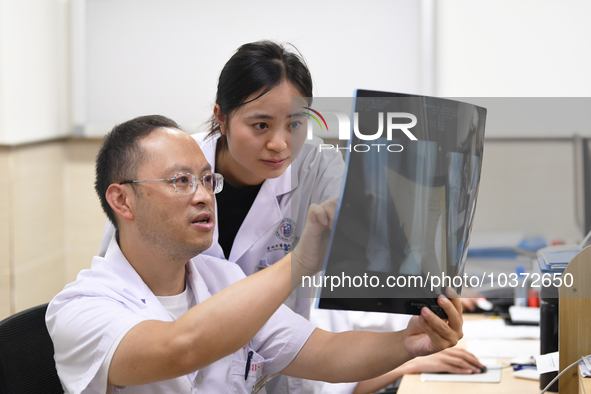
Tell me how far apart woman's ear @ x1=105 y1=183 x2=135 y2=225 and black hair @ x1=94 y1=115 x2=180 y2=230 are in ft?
0.06

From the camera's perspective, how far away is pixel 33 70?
2.47 meters

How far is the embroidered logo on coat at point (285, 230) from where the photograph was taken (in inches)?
55.9

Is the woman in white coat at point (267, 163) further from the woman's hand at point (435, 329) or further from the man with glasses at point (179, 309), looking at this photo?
the woman's hand at point (435, 329)

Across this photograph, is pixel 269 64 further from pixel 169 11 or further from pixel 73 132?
pixel 73 132

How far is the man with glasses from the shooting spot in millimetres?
860

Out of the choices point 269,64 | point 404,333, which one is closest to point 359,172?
point 404,333

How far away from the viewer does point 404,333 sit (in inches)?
42.3

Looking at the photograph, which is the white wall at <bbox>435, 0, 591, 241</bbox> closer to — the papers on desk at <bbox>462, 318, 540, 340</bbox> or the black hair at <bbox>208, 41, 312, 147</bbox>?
the papers on desk at <bbox>462, 318, 540, 340</bbox>

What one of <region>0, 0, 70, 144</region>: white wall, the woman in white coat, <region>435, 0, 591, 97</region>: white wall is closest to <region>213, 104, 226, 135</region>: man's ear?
the woman in white coat

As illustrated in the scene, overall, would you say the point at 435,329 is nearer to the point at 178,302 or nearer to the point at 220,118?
the point at 178,302

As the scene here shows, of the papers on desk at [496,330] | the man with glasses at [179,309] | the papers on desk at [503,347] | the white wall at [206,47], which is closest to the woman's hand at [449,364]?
the papers on desk at [503,347]

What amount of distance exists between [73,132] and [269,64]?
1.76 metres

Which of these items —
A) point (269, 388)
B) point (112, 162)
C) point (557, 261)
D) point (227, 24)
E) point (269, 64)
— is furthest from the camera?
point (227, 24)

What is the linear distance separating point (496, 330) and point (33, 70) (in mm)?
2168
